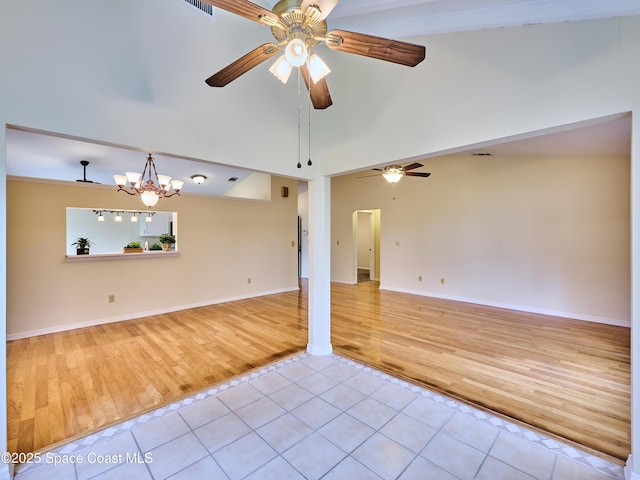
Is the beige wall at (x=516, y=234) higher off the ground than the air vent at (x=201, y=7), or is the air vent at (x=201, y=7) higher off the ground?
the air vent at (x=201, y=7)

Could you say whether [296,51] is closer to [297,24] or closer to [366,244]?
[297,24]

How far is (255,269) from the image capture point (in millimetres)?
6359

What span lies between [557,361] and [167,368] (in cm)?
424

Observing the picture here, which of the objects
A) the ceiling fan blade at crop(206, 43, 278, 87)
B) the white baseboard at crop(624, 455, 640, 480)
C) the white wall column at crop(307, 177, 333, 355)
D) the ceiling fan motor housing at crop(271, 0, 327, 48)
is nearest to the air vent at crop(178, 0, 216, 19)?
the ceiling fan blade at crop(206, 43, 278, 87)

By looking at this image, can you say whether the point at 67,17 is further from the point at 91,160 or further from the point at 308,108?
the point at 91,160

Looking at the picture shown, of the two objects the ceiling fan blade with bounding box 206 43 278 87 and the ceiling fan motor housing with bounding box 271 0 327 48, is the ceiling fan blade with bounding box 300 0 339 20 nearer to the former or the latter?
the ceiling fan motor housing with bounding box 271 0 327 48

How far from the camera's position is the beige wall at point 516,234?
439 cm

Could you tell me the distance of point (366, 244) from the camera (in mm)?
10328

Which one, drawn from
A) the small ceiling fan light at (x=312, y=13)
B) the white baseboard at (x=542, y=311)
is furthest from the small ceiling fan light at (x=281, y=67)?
the white baseboard at (x=542, y=311)

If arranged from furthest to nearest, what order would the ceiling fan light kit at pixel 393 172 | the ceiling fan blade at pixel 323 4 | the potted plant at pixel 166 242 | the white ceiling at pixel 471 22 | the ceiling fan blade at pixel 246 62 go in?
the potted plant at pixel 166 242 → the ceiling fan light kit at pixel 393 172 → the white ceiling at pixel 471 22 → the ceiling fan blade at pixel 246 62 → the ceiling fan blade at pixel 323 4

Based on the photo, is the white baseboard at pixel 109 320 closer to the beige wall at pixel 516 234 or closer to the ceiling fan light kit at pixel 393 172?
the ceiling fan light kit at pixel 393 172

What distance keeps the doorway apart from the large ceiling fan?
6.34m

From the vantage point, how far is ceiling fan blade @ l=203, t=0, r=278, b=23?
1313 mm

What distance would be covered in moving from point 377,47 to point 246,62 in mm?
709
